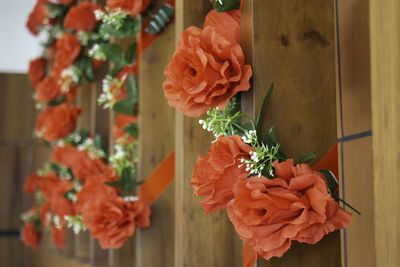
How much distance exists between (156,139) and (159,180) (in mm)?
134

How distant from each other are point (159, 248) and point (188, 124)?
21.9 inches

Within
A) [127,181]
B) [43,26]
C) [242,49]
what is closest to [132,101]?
[127,181]

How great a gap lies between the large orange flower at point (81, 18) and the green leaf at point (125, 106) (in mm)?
670

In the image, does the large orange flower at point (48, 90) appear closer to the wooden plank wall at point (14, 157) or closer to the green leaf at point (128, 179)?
the green leaf at point (128, 179)

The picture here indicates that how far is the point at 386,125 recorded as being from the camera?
720 mm

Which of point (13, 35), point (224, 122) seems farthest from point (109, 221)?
point (13, 35)

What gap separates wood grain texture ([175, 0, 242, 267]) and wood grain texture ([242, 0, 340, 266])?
12.7 inches

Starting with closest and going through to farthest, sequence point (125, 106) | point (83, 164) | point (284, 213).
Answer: point (284, 213), point (125, 106), point (83, 164)

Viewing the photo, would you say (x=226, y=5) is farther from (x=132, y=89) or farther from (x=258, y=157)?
(x=132, y=89)

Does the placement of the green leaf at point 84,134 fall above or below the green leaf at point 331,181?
above

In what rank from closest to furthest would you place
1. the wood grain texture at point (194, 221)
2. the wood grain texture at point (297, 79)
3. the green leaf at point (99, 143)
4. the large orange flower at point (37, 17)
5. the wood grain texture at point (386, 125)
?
1. the wood grain texture at point (386, 125)
2. the wood grain texture at point (297, 79)
3. the wood grain texture at point (194, 221)
4. the green leaf at point (99, 143)
5. the large orange flower at point (37, 17)

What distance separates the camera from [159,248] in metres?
1.84

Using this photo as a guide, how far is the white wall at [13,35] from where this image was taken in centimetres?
556

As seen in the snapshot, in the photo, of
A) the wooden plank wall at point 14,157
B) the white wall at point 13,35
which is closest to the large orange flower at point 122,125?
the wooden plank wall at point 14,157
